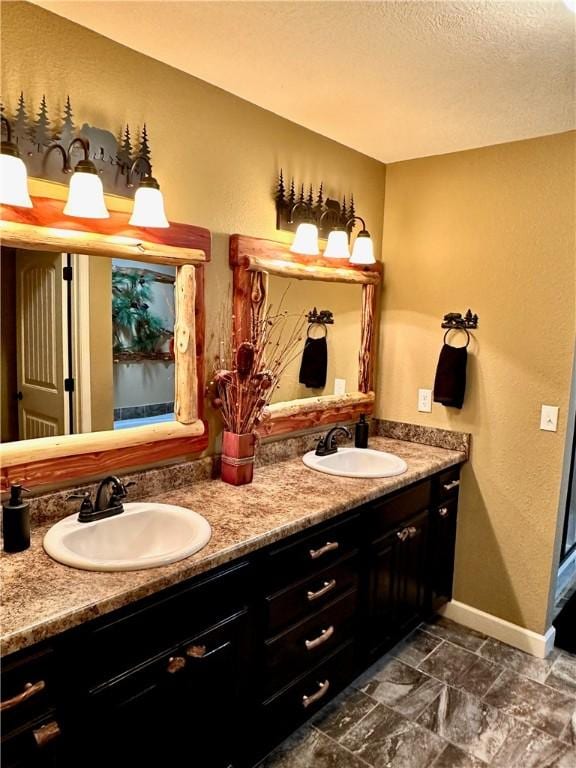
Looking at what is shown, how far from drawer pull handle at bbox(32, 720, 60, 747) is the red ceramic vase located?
1.03m

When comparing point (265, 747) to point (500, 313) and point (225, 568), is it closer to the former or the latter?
point (225, 568)

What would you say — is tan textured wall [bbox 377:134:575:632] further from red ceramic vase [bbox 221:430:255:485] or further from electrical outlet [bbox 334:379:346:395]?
red ceramic vase [bbox 221:430:255:485]

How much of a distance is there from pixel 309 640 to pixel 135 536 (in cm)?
73

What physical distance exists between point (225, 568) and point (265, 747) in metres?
0.73

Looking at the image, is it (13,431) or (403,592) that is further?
(403,592)

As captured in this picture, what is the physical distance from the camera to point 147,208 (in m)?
1.73

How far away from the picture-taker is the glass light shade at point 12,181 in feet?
4.65

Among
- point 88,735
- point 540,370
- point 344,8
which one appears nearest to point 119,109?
point 344,8

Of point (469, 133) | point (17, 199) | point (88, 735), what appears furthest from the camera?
point (469, 133)

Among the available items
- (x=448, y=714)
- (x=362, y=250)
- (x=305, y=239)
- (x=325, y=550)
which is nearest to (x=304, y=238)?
(x=305, y=239)

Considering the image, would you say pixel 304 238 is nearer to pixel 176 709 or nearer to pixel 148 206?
pixel 148 206

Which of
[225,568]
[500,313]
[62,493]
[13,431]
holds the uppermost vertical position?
[500,313]

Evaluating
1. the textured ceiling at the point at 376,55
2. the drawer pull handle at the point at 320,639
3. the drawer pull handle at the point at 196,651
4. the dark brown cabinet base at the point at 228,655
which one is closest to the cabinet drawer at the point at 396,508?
the dark brown cabinet base at the point at 228,655

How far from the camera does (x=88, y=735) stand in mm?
1275
